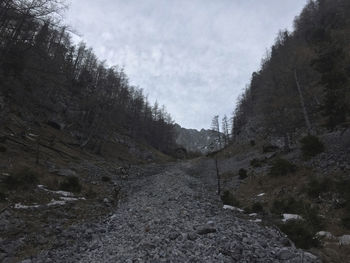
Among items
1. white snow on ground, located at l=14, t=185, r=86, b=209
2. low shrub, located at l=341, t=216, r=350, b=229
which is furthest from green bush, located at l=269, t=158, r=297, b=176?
white snow on ground, located at l=14, t=185, r=86, b=209

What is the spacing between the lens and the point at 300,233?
8461 millimetres

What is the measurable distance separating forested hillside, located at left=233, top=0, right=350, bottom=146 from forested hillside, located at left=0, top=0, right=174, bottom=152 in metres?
18.0

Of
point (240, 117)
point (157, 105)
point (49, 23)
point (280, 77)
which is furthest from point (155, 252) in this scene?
point (157, 105)

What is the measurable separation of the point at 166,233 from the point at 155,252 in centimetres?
151

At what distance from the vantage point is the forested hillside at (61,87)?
10.3 meters

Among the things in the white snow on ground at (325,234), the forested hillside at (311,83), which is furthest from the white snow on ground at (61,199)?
the forested hillside at (311,83)

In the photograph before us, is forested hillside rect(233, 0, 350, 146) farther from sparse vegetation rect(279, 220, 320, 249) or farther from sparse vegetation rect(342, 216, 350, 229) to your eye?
sparse vegetation rect(279, 220, 320, 249)

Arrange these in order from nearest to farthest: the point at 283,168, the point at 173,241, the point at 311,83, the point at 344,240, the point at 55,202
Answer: the point at 173,241 < the point at 344,240 < the point at 55,202 < the point at 283,168 < the point at 311,83

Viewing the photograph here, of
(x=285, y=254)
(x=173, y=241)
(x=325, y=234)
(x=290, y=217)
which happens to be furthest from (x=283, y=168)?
(x=173, y=241)

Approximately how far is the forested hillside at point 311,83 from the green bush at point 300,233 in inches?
388

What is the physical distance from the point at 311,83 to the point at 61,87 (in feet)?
115

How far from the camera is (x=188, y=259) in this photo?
645cm

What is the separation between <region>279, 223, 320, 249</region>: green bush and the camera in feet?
25.3

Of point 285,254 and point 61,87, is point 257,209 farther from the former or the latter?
point 61,87
